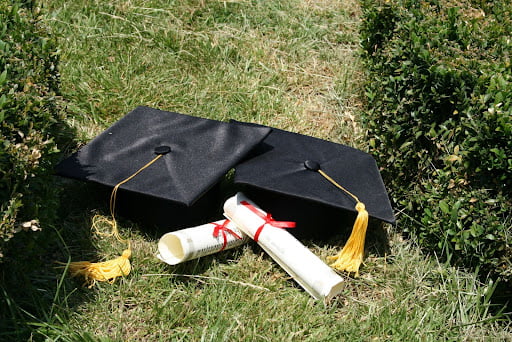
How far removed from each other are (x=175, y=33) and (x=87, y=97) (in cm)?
92

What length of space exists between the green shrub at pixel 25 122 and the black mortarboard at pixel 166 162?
0.91 feet

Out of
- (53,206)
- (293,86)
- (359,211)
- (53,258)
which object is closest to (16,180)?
(53,206)

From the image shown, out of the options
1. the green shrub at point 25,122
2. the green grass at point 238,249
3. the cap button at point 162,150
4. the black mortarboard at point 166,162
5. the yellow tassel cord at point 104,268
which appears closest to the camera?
the green shrub at point 25,122

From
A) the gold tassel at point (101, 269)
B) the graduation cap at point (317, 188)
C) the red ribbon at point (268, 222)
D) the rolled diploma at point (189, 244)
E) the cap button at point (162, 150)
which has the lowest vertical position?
the gold tassel at point (101, 269)

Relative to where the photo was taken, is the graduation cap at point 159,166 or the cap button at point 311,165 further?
the cap button at point 311,165

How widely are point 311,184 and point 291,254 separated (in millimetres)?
349

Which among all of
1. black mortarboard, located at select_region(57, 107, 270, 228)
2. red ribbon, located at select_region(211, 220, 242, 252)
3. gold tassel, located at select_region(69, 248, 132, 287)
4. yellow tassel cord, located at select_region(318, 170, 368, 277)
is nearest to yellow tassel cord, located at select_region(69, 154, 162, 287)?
gold tassel, located at select_region(69, 248, 132, 287)

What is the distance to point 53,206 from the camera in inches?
98.3

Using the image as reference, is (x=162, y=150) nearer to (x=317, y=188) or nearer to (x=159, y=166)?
(x=159, y=166)

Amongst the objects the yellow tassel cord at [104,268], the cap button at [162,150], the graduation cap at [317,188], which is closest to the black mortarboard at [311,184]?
the graduation cap at [317,188]

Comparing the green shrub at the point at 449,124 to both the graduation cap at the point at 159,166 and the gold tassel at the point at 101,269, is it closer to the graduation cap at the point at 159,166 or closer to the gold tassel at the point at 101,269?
the graduation cap at the point at 159,166

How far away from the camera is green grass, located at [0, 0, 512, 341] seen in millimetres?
2479

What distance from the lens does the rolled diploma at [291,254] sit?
101 inches

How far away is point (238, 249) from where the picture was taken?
2900mm
